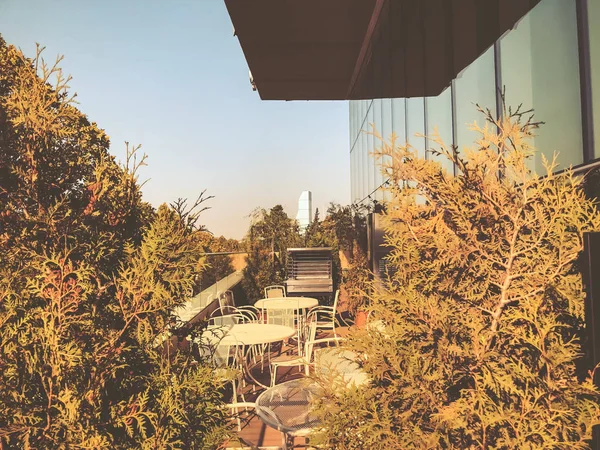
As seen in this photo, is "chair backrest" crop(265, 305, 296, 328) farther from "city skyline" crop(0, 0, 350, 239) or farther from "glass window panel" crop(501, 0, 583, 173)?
"glass window panel" crop(501, 0, 583, 173)

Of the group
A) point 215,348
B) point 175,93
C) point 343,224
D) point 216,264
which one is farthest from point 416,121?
point 175,93

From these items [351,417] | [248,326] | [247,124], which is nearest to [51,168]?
[351,417]

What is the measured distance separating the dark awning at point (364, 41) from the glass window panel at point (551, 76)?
0.81 feet

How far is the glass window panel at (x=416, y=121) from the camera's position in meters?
5.91

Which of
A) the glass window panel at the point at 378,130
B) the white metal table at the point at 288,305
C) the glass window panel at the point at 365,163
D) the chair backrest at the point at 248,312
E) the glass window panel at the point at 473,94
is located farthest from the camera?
the glass window panel at the point at 365,163

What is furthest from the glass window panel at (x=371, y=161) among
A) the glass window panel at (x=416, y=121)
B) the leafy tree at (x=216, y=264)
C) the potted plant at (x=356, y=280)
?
the leafy tree at (x=216, y=264)

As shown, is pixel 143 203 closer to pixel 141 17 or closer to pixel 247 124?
pixel 141 17

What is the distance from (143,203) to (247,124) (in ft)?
62.6

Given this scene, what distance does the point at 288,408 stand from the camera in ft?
10.4

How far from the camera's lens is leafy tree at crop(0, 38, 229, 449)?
199 centimetres

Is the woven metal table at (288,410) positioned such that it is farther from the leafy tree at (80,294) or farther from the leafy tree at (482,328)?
the leafy tree at (80,294)

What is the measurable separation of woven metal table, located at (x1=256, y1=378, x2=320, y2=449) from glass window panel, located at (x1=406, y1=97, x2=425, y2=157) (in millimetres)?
3655

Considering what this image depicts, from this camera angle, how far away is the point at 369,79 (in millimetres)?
10086

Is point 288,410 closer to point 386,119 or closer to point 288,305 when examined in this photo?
point 288,305
